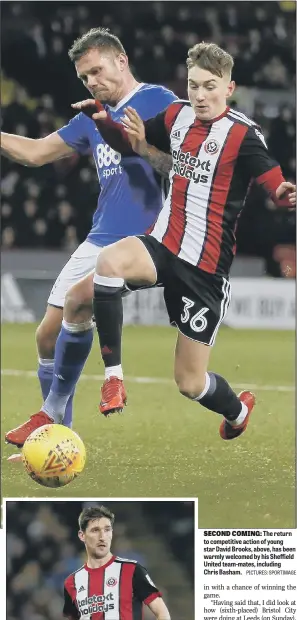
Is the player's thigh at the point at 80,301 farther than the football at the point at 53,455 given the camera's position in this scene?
Yes

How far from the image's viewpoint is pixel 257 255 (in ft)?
59.9

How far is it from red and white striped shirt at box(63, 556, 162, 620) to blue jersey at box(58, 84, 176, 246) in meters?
1.88

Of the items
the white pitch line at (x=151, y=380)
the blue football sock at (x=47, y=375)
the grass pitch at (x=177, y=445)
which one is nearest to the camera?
the grass pitch at (x=177, y=445)

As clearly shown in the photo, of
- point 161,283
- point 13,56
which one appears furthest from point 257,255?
point 161,283

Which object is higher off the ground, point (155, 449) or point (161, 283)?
point (161, 283)

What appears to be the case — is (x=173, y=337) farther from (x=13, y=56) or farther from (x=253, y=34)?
(x=253, y=34)

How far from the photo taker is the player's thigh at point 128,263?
5.14 meters

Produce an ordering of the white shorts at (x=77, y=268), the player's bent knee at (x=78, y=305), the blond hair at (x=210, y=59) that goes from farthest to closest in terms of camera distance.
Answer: the white shorts at (x=77, y=268), the player's bent knee at (x=78, y=305), the blond hair at (x=210, y=59)

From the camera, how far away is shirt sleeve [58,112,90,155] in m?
5.82

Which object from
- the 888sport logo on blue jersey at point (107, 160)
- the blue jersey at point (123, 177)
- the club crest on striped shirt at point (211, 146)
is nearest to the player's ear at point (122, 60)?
the blue jersey at point (123, 177)

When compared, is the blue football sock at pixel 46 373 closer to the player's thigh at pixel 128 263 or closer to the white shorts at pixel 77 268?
the white shorts at pixel 77 268

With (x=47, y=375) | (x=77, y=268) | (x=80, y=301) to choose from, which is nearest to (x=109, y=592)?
(x=80, y=301)

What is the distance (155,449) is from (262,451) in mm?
722

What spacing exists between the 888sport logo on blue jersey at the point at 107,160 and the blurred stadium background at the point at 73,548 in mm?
1813
